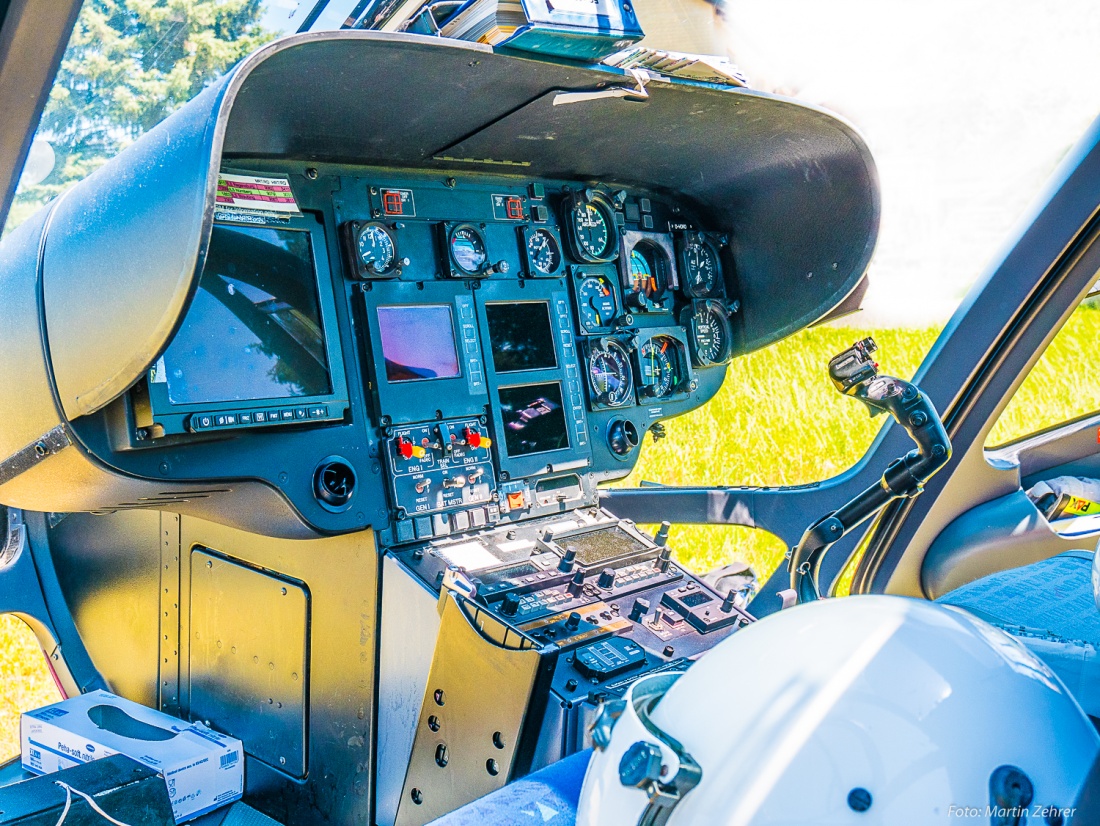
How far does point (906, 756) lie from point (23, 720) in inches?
97.3

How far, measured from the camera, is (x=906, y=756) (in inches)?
38.6

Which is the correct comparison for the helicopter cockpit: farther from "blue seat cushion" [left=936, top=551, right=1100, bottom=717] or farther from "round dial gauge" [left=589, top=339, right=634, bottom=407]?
"blue seat cushion" [left=936, top=551, right=1100, bottom=717]

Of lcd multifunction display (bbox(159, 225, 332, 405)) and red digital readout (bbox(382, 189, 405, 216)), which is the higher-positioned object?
red digital readout (bbox(382, 189, 405, 216))

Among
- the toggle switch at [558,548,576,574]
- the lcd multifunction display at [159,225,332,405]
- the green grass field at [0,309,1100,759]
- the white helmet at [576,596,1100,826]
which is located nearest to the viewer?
the white helmet at [576,596,1100,826]

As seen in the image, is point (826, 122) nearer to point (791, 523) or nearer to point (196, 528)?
point (791, 523)

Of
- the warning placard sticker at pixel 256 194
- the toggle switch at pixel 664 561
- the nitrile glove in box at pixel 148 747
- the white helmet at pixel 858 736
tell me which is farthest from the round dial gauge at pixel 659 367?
the white helmet at pixel 858 736

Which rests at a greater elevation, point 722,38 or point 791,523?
point 722,38

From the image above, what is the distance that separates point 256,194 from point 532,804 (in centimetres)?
165

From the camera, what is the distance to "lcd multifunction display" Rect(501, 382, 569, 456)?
9.14ft

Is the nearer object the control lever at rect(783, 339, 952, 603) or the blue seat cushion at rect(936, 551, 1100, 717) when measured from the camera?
the blue seat cushion at rect(936, 551, 1100, 717)

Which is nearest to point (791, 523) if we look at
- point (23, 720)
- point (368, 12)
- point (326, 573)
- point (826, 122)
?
point (826, 122)

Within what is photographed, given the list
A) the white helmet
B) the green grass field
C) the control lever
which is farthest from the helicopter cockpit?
the green grass field

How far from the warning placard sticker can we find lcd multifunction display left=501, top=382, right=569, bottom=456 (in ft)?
2.66

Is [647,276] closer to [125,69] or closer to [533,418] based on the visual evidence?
[533,418]
